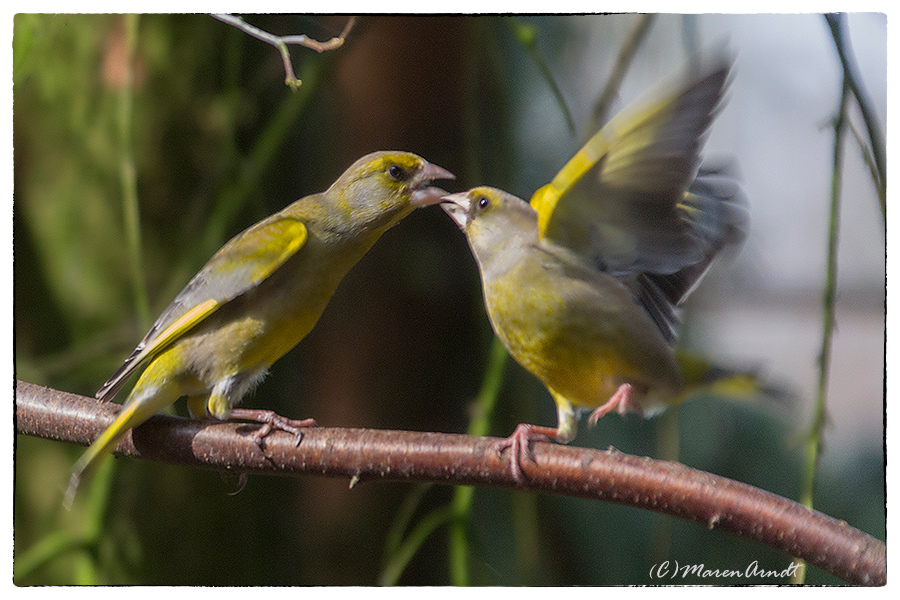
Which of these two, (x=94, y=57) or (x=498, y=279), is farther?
(x=94, y=57)

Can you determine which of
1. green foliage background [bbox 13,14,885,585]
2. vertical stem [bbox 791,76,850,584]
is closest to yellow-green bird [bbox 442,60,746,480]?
green foliage background [bbox 13,14,885,585]

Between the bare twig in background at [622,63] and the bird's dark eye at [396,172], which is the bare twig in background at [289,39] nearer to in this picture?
the bird's dark eye at [396,172]

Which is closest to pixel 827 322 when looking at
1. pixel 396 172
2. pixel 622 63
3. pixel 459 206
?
pixel 622 63

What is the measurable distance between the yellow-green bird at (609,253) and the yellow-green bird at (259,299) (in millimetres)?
155

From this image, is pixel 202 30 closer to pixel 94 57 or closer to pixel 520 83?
pixel 94 57

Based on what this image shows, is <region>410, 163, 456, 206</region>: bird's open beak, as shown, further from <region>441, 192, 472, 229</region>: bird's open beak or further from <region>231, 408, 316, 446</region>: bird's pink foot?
<region>231, 408, 316, 446</region>: bird's pink foot

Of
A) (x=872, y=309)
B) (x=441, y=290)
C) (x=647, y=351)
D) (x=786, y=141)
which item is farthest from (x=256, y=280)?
(x=872, y=309)

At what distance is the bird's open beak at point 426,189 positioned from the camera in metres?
1.75

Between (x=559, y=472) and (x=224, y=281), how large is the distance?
2.47 ft

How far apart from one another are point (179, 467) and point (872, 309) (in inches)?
61.1

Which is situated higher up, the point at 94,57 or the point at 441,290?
the point at 94,57

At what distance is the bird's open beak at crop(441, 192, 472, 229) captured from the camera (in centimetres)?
176

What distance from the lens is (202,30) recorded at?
6.05 feet

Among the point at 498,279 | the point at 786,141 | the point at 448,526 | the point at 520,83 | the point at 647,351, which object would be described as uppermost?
the point at 520,83
